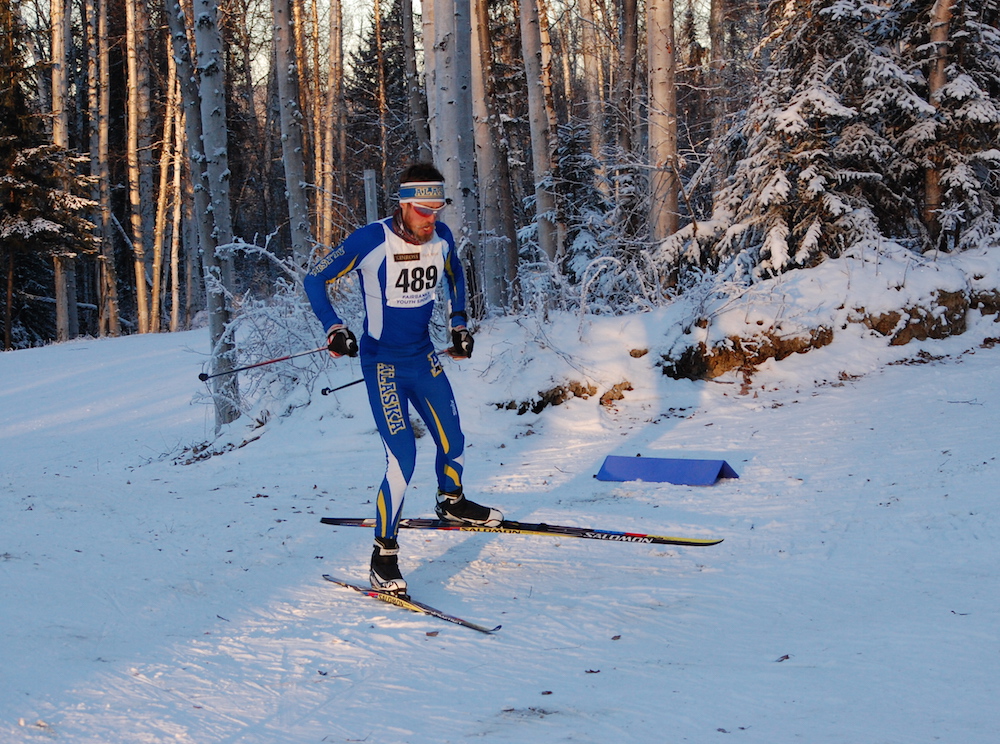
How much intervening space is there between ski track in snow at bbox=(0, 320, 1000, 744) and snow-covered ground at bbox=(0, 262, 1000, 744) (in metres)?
0.02

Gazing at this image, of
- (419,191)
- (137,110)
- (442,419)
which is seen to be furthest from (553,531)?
(137,110)

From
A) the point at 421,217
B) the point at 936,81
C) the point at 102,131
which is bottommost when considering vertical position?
the point at 421,217

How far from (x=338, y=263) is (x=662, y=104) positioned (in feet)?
22.4

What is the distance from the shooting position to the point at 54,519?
5.93 meters

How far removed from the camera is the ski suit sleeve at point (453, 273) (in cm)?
513

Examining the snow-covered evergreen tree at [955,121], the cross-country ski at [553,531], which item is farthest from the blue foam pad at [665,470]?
the snow-covered evergreen tree at [955,121]

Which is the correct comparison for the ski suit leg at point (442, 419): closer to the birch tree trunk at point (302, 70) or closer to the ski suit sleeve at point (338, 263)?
the ski suit sleeve at point (338, 263)

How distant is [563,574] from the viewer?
4684mm

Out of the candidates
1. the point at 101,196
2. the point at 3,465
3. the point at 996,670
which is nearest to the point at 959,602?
the point at 996,670

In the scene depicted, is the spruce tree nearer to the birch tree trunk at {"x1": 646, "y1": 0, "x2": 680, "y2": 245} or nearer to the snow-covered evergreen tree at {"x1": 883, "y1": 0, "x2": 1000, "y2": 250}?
the birch tree trunk at {"x1": 646, "y1": 0, "x2": 680, "y2": 245}

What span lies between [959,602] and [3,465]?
9.27 m

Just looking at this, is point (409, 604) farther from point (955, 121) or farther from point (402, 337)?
point (955, 121)

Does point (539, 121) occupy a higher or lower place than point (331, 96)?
lower

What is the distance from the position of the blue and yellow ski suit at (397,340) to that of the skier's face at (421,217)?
8 centimetres
